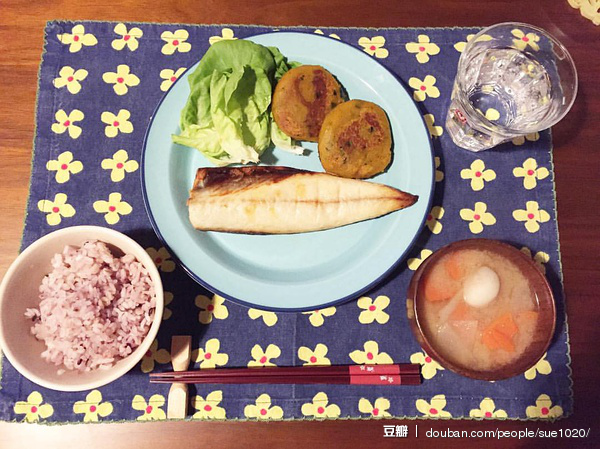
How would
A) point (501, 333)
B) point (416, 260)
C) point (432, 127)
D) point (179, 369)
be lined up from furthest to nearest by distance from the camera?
point (432, 127) < point (416, 260) < point (179, 369) < point (501, 333)

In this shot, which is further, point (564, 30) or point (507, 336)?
point (564, 30)

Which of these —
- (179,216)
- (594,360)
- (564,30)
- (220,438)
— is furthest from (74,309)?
(564,30)

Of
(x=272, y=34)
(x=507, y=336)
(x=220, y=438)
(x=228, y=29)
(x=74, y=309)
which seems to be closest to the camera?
(x=74, y=309)

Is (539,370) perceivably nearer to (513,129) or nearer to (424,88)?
(513,129)

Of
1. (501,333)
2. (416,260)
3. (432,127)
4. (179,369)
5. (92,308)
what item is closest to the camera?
(92,308)

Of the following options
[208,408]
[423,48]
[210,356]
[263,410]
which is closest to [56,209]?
[210,356]

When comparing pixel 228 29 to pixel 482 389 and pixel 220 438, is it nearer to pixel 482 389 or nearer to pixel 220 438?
pixel 220 438
